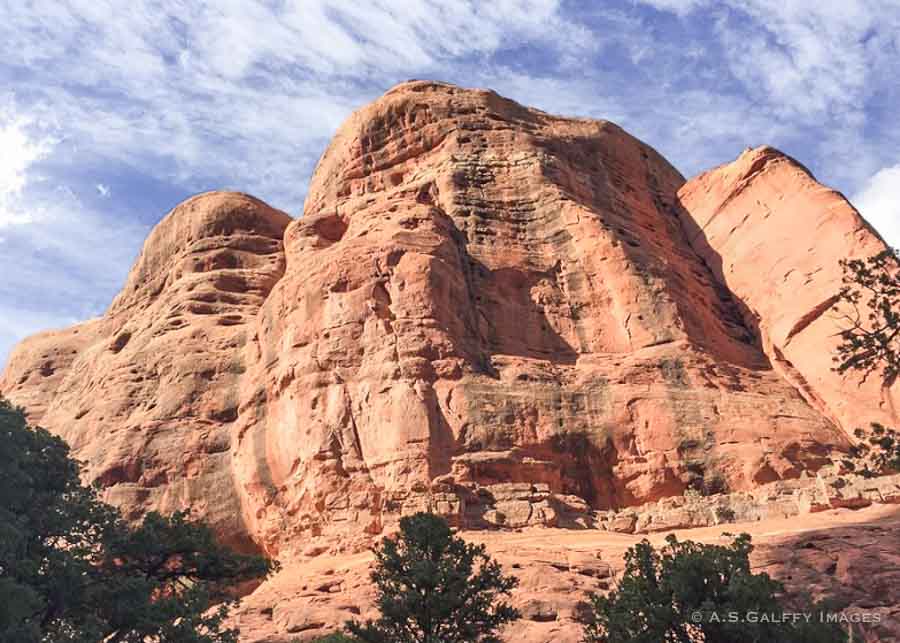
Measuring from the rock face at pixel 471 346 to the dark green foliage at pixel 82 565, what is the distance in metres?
10.7

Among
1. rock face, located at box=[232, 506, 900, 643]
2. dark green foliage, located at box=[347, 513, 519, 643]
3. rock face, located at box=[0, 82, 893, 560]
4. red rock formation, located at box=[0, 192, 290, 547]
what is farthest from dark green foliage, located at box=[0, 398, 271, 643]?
red rock formation, located at box=[0, 192, 290, 547]

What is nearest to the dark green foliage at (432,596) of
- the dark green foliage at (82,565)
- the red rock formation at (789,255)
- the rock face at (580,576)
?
the rock face at (580,576)

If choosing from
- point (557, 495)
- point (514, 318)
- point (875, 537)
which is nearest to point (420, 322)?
point (514, 318)

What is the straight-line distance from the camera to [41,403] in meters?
65.9

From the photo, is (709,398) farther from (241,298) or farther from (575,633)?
(241,298)

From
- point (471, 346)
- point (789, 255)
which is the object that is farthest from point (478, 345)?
point (789, 255)

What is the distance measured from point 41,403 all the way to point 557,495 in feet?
137

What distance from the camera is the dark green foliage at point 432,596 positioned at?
24.0 metres

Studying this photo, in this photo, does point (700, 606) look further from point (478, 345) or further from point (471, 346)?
point (478, 345)

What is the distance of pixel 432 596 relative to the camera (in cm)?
2419

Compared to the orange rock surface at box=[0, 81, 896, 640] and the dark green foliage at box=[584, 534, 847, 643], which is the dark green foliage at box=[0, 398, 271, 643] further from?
the dark green foliage at box=[584, 534, 847, 643]

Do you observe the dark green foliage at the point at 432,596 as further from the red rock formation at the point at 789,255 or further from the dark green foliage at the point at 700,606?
the red rock formation at the point at 789,255

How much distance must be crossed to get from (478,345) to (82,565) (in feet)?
70.2

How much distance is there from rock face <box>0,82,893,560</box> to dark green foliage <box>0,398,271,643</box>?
1072cm
